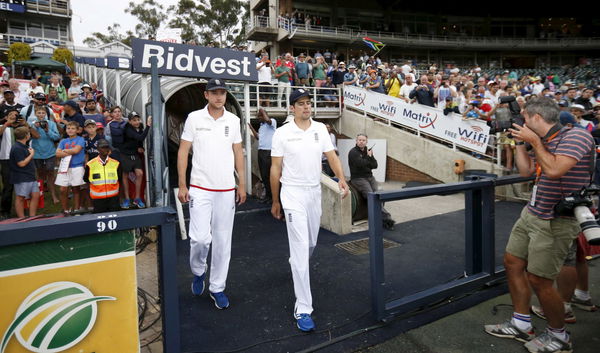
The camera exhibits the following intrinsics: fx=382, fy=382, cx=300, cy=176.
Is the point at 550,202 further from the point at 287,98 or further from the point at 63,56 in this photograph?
the point at 63,56

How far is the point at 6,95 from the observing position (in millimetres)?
8453

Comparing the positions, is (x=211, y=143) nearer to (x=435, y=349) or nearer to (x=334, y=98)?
(x=435, y=349)

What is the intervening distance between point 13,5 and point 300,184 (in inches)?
1714

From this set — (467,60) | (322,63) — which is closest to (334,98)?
(322,63)

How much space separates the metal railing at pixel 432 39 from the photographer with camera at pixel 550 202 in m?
31.4

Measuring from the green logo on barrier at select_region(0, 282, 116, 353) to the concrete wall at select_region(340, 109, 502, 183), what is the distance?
10719 millimetres

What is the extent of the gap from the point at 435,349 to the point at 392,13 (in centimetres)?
4111

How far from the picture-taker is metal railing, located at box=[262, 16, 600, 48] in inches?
1314

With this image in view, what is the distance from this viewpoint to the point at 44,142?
301 inches

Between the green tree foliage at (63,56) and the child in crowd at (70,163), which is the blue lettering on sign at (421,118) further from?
the green tree foliage at (63,56)

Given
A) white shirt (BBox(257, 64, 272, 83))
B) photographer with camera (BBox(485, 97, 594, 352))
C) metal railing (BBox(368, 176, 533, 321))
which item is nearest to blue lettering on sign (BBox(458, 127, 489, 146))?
white shirt (BBox(257, 64, 272, 83))

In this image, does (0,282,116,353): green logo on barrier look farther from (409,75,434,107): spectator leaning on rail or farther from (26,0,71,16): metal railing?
(26,0,71,16): metal railing

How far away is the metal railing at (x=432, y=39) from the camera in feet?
109

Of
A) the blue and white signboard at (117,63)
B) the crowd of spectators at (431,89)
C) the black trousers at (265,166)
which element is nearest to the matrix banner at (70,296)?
the black trousers at (265,166)
